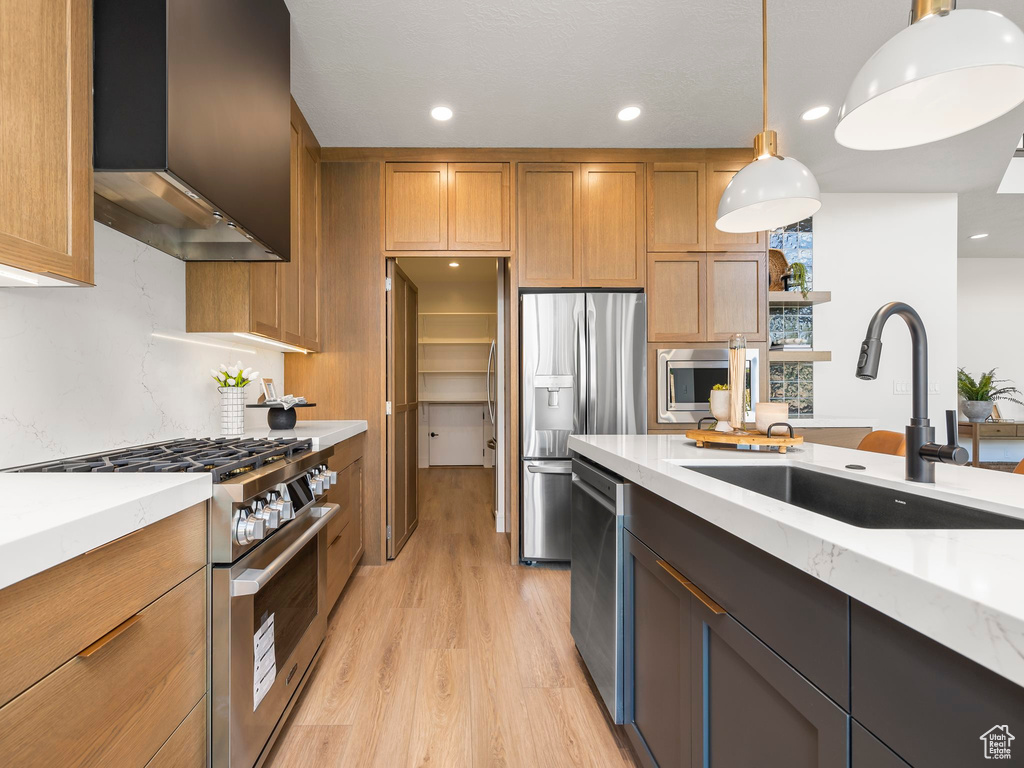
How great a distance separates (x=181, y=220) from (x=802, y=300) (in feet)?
12.8

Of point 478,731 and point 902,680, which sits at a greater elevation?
point 902,680

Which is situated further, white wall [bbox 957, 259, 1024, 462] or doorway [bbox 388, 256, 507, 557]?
doorway [bbox 388, 256, 507, 557]

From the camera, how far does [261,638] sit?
139 centimetres

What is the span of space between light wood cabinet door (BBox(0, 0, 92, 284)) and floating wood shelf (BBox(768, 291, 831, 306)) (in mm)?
3699

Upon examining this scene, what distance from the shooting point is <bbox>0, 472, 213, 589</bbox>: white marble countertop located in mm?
695

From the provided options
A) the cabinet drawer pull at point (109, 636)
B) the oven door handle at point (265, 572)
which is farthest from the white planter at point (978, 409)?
the cabinet drawer pull at point (109, 636)

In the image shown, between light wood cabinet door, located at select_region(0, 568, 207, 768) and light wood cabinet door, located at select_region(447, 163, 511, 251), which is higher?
light wood cabinet door, located at select_region(447, 163, 511, 251)

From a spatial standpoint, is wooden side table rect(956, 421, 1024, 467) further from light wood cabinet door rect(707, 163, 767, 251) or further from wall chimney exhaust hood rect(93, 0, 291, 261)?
wall chimney exhaust hood rect(93, 0, 291, 261)

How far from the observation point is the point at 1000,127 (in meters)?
3.02

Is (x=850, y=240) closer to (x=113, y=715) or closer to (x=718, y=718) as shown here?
(x=718, y=718)

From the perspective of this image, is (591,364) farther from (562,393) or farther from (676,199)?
(676,199)

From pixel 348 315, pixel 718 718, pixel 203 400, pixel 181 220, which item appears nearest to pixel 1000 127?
pixel 718 718

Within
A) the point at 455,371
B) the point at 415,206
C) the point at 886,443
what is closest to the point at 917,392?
the point at 886,443

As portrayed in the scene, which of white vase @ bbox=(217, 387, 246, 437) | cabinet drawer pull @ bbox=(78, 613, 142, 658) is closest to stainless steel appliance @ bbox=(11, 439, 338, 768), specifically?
cabinet drawer pull @ bbox=(78, 613, 142, 658)
